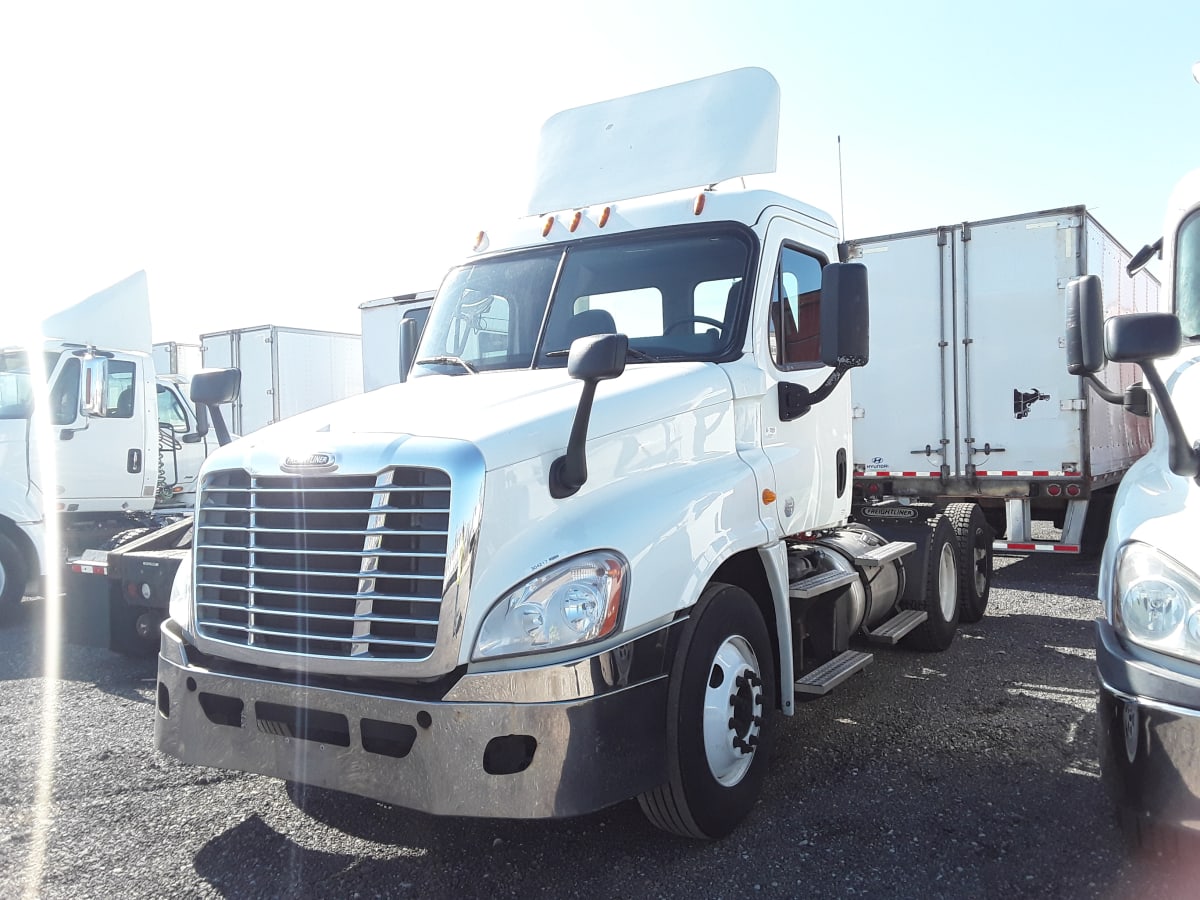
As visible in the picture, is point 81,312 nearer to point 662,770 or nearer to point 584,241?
point 584,241

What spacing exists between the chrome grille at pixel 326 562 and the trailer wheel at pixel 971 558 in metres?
5.45

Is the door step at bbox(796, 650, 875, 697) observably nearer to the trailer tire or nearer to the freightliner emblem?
the freightliner emblem

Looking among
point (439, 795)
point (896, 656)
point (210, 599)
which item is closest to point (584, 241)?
point (210, 599)

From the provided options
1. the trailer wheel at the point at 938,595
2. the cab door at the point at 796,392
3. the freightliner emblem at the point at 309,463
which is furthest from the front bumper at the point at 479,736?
the trailer wheel at the point at 938,595

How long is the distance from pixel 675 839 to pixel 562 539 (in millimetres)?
1400

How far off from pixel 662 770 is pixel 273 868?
5.10 ft

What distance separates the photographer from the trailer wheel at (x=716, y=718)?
11.1ft

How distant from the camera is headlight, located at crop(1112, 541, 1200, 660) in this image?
9.00ft

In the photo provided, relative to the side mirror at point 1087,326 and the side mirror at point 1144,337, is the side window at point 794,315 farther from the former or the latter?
the side mirror at point 1144,337

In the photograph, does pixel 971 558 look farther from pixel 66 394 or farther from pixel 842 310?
pixel 66 394

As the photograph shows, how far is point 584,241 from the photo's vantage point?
4.71 meters

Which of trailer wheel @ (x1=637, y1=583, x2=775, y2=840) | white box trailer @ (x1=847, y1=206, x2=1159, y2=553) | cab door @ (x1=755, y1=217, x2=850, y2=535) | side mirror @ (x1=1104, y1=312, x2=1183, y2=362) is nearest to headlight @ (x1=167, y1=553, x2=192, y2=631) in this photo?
trailer wheel @ (x1=637, y1=583, x2=775, y2=840)

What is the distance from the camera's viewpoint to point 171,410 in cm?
1121

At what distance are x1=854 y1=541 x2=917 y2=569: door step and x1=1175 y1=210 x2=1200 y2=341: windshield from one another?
2011 mm
